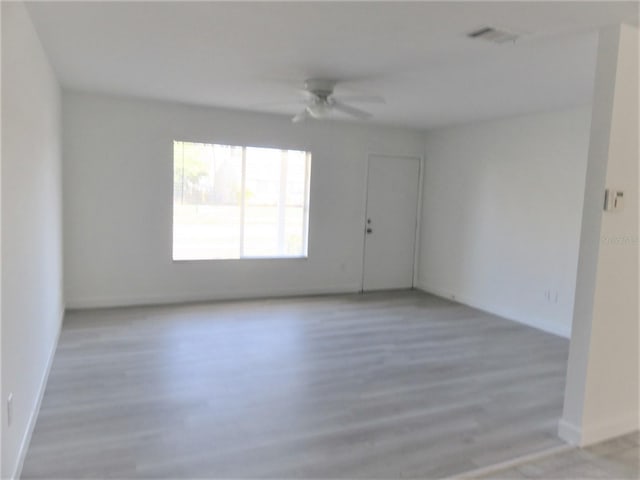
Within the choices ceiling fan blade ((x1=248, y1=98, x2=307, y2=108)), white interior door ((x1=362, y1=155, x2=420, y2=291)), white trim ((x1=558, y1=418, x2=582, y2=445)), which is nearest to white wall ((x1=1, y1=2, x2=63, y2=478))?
ceiling fan blade ((x1=248, y1=98, x2=307, y2=108))

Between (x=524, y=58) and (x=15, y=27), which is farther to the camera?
(x=524, y=58)

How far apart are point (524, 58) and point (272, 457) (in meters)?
2.97

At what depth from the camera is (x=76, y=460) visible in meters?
2.40

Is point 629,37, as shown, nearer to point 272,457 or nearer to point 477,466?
point 477,466

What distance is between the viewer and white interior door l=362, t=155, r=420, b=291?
22.3 feet

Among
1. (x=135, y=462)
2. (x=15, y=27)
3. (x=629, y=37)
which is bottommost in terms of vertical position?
(x=135, y=462)

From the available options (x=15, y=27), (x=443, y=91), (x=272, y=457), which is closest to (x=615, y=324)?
(x=272, y=457)

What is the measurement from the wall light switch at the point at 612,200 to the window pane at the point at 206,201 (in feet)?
14.1

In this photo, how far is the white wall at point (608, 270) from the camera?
256cm

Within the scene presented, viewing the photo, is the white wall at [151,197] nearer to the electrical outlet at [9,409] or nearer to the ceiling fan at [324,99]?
the ceiling fan at [324,99]

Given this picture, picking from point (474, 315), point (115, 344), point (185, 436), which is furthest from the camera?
point (474, 315)

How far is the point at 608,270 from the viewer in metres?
2.68

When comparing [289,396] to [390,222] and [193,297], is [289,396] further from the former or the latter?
[390,222]

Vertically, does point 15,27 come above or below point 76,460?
above
